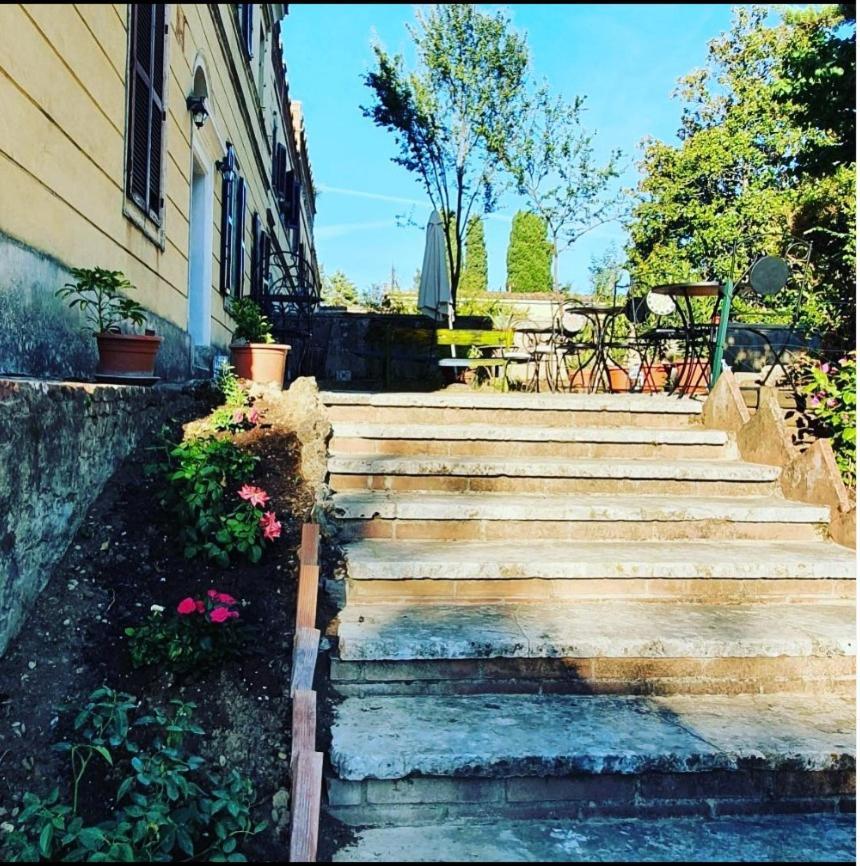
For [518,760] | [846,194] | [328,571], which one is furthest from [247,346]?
[846,194]

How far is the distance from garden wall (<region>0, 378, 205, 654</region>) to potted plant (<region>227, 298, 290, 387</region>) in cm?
286

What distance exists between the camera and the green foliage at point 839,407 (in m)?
4.01

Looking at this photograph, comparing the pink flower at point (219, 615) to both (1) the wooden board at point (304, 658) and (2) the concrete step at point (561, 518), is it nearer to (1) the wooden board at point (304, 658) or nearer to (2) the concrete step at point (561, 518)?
(1) the wooden board at point (304, 658)

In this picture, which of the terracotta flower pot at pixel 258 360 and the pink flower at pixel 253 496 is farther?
the terracotta flower pot at pixel 258 360

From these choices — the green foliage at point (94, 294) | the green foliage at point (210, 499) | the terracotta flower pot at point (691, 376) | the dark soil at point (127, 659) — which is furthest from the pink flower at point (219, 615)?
the terracotta flower pot at point (691, 376)

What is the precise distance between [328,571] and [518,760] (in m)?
1.26

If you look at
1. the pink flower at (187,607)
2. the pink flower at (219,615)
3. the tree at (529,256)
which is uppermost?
the tree at (529,256)

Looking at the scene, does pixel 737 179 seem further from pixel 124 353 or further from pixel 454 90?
pixel 124 353

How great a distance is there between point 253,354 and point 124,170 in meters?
2.09

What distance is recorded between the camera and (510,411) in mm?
4852

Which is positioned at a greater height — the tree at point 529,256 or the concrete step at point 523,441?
the tree at point 529,256

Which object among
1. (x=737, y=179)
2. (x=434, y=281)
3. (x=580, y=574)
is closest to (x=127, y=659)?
(x=580, y=574)

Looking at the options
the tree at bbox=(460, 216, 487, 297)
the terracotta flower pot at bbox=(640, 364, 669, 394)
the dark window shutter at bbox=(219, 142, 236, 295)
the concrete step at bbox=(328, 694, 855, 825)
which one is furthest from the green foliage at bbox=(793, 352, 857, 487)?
the tree at bbox=(460, 216, 487, 297)

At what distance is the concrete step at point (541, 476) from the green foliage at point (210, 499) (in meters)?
0.69
